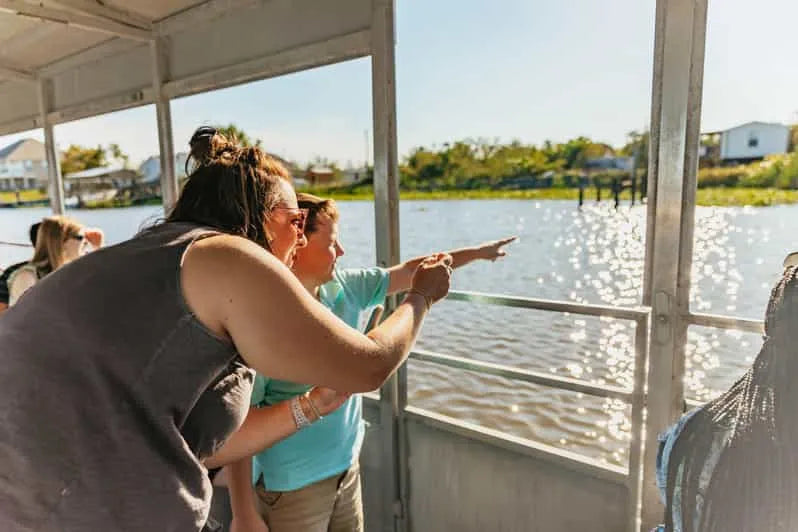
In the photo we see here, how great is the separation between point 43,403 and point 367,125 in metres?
1.61

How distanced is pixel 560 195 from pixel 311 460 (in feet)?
5.70

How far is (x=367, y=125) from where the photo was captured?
2.08m

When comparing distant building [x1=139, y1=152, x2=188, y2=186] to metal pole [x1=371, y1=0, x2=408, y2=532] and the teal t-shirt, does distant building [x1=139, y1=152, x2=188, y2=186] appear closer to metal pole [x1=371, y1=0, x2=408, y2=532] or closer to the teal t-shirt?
metal pole [x1=371, y1=0, x2=408, y2=532]

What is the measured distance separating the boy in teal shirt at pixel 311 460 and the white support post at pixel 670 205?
875 mm

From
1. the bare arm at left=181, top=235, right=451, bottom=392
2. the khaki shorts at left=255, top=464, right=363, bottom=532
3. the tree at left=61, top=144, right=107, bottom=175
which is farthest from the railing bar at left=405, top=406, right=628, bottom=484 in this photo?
the tree at left=61, top=144, right=107, bottom=175

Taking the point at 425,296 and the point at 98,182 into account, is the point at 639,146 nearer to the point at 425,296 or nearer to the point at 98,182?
the point at 425,296

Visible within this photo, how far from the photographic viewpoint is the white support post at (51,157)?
4.00 m

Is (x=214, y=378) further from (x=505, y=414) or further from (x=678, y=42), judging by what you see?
(x=505, y=414)

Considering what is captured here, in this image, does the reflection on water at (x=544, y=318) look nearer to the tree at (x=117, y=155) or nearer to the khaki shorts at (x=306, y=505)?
the khaki shorts at (x=306, y=505)

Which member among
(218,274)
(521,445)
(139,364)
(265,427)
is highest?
(218,274)

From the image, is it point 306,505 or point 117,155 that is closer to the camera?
point 306,505

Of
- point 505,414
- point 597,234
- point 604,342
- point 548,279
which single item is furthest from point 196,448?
point 597,234

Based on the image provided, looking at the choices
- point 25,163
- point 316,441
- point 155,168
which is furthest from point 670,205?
point 25,163

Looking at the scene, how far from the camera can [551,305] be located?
1.62 m
